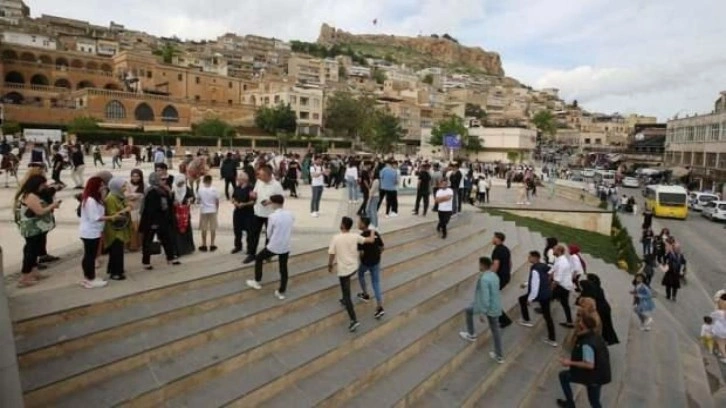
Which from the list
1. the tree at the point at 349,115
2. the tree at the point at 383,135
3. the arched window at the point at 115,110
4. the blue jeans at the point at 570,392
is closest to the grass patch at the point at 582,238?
the blue jeans at the point at 570,392

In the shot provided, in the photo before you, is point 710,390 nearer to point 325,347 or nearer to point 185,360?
point 325,347

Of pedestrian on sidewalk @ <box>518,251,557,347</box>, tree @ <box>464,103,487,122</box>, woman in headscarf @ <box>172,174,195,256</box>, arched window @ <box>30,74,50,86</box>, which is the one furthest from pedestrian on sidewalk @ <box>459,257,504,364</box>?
tree @ <box>464,103,487,122</box>

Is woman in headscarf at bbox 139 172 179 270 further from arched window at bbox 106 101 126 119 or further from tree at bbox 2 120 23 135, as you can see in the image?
arched window at bbox 106 101 126 119

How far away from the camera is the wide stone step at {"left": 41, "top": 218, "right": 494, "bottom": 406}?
4148mm

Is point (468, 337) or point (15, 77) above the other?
point (15, 77)

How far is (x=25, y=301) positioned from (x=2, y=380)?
2414 mm

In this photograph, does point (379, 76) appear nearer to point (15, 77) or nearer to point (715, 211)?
point (15, 77)

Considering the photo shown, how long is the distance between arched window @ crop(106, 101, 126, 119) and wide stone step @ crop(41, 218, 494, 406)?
61.4 metres

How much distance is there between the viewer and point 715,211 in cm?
2973

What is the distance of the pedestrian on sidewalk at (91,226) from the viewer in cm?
548

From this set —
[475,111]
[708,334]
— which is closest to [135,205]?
[708,334]

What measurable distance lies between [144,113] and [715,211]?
62502 mm

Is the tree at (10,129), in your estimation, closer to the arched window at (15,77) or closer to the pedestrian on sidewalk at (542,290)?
the arched window at (15,77)

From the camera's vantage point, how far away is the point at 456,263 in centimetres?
947
